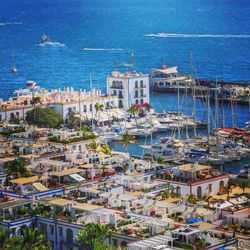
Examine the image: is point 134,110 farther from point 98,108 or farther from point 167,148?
point 167,148

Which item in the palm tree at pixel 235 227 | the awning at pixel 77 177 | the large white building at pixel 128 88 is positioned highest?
the large white building at pixel 128 88

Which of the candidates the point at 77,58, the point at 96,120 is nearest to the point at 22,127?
the point at 96,120

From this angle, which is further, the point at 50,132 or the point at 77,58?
the point at 77,58

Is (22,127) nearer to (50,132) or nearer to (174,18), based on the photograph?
(50,132)

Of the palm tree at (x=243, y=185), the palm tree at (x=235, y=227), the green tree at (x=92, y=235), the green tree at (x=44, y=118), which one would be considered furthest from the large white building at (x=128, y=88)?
the green tree at (x=92, y=235)

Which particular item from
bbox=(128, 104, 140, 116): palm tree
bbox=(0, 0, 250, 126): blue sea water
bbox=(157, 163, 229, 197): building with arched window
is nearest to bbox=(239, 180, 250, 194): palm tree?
bbox=(157, 163, 229, 197): building with arched window

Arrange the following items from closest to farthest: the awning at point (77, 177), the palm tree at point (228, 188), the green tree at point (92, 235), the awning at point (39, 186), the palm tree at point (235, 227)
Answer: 1. the green tree at point (92, 235)
2. the palm tree at point (235, 227)
3. the palm tree at point (228, 188)
4. the awning at point (39, 186)
5. the awning at point (77, 177)

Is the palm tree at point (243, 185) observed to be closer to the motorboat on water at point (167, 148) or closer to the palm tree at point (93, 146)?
the palm tree at point (93, 146)

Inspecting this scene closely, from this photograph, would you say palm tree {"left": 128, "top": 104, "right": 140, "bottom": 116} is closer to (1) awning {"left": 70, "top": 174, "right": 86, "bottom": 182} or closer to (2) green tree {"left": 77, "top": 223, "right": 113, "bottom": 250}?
(1) awning {"left": 70, "top": 174, "right": 86, "bottom": 182}
